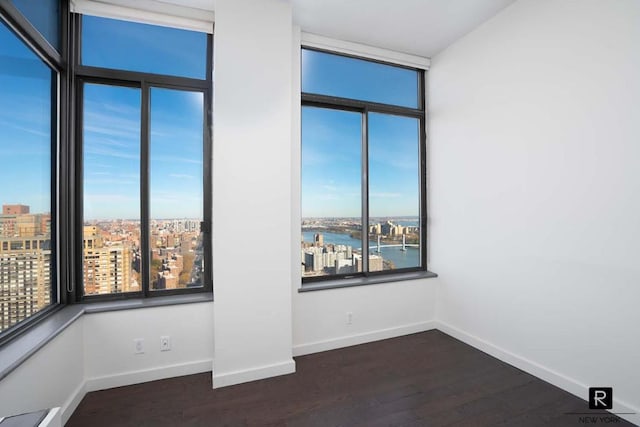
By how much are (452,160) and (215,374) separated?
290 cm

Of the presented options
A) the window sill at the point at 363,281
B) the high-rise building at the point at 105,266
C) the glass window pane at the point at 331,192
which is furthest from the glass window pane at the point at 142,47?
the window sill at the point at 363,281

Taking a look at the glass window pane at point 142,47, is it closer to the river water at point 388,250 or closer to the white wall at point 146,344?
the river water at point 388,250

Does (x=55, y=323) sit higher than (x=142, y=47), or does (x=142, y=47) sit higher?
(x=142, y=47)

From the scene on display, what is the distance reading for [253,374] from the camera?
2.27m

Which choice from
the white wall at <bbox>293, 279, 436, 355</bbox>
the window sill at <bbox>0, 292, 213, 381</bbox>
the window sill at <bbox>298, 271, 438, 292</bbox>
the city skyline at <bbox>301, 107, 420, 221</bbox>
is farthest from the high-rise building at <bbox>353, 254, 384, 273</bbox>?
the window sill at <bbox>0, 292, 213, 381</bbox>

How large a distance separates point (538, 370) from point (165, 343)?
9.47 feet

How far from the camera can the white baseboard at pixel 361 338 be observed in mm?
2650

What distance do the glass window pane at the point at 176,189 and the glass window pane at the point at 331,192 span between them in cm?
97

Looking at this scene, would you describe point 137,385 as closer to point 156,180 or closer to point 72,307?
point 72,307

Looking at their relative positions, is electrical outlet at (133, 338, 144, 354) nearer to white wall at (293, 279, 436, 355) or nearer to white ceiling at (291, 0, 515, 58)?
white wall at (293, 279, 436, 355)

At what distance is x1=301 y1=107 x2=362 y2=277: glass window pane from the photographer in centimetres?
290

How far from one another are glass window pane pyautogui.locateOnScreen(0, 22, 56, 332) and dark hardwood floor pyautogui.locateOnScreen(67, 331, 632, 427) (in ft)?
2.82

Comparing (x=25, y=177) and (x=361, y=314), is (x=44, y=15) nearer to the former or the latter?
(x=25, y=177)

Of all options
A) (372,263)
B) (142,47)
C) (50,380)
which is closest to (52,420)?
(50,380)
